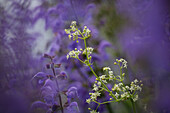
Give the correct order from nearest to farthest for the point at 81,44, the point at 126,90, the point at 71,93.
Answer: the point at 126,90 → the point at 71,93 → the point at 81,44

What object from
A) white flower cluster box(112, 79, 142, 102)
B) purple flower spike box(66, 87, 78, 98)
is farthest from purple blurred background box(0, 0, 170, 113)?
white flower cluster box(112, 79, 142, 102)

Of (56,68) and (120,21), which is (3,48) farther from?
(120,21)

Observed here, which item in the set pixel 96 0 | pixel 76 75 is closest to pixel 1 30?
pixel 76 75

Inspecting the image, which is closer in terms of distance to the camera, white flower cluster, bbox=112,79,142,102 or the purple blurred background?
white flower cluster, bbox=112,79,142,102

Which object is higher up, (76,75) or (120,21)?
(120,21)

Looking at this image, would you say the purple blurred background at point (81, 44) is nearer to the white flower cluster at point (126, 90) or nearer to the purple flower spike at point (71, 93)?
the purple flower spike at point (71, 93)

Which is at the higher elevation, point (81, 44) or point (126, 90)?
point (81, 44)

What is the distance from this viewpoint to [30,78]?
69cm

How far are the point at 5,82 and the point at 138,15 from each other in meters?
0.65

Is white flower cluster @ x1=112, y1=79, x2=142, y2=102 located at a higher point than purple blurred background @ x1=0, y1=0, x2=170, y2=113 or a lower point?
lower

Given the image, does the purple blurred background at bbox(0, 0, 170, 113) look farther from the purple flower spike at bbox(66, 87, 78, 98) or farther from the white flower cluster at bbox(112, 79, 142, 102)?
the white flower cluster at bbox(112, 79, 142, 102)

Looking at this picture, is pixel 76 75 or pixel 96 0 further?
pixel 96 0

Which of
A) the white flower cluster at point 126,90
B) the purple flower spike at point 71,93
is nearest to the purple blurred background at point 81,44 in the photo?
the purple flower spike at point 71,93

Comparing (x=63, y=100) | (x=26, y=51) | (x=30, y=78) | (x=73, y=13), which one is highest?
(x=73, y=13)
